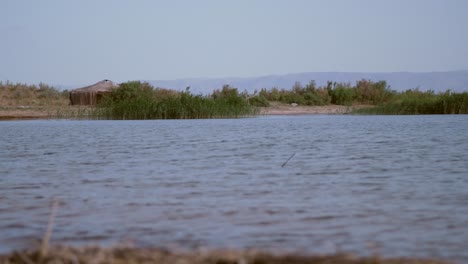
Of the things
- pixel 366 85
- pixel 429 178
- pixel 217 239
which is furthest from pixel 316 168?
pixel 366 85

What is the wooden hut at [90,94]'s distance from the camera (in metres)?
45.0

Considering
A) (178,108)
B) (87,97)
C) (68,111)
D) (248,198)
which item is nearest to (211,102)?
(178,108)

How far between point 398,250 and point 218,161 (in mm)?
7573

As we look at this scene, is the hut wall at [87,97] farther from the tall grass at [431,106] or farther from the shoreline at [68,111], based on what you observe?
the tall grass at [431,106]

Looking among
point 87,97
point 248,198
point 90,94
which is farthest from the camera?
point 87,97

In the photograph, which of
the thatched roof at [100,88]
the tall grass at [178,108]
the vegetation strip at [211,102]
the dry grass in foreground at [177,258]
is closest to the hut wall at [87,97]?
the thatched roof at [100,88]

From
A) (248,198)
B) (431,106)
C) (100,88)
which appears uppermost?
(100,88)

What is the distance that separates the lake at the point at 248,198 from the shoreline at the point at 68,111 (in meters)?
25.2

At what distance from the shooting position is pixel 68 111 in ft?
135

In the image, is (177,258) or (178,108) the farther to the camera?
(178,108)

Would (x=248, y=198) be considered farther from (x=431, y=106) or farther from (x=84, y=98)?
(x=84, y=98)

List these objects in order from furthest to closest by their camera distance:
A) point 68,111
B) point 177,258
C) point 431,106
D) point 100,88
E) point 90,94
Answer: point 100,88 → point 90,94 → point 68,111 → point 431,106 → point 177,258

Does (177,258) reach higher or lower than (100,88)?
lower

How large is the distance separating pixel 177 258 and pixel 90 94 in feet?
135
